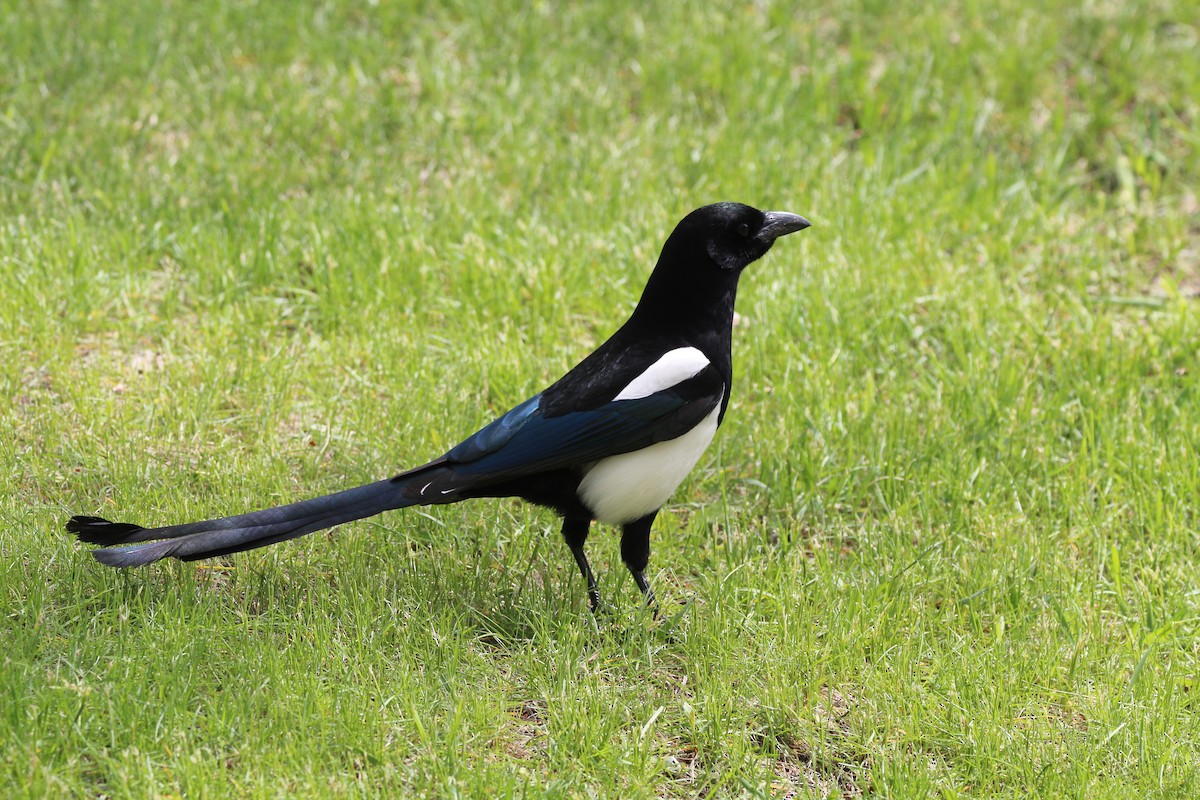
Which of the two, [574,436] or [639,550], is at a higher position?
[574,436]

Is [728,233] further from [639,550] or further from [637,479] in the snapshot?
[639,550]

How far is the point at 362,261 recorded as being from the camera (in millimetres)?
4824

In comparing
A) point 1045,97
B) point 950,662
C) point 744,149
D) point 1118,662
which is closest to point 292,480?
point 950,662

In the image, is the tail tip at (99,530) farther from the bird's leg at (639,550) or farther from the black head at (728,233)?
the black head at (728,233)

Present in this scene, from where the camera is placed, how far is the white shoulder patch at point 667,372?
3143 millimetres

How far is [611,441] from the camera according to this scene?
3137 millimetres

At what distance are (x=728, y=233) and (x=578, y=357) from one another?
1.34 meters

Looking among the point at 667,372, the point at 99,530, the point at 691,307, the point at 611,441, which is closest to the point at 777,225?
the point at 691,307

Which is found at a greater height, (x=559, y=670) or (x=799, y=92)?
(x=799, y=92)

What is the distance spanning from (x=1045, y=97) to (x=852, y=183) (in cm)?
143

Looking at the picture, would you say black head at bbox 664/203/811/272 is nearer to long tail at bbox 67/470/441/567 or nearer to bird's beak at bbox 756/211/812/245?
bird's beak at bbox 756/211/812/245

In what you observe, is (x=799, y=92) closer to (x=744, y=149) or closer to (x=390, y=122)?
(x=744, y=149)

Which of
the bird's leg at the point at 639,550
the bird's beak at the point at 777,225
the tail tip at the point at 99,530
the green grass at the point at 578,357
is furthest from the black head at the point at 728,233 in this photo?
the tail tip at the point at 99,530

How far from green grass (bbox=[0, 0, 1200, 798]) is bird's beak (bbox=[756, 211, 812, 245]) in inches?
33.2
